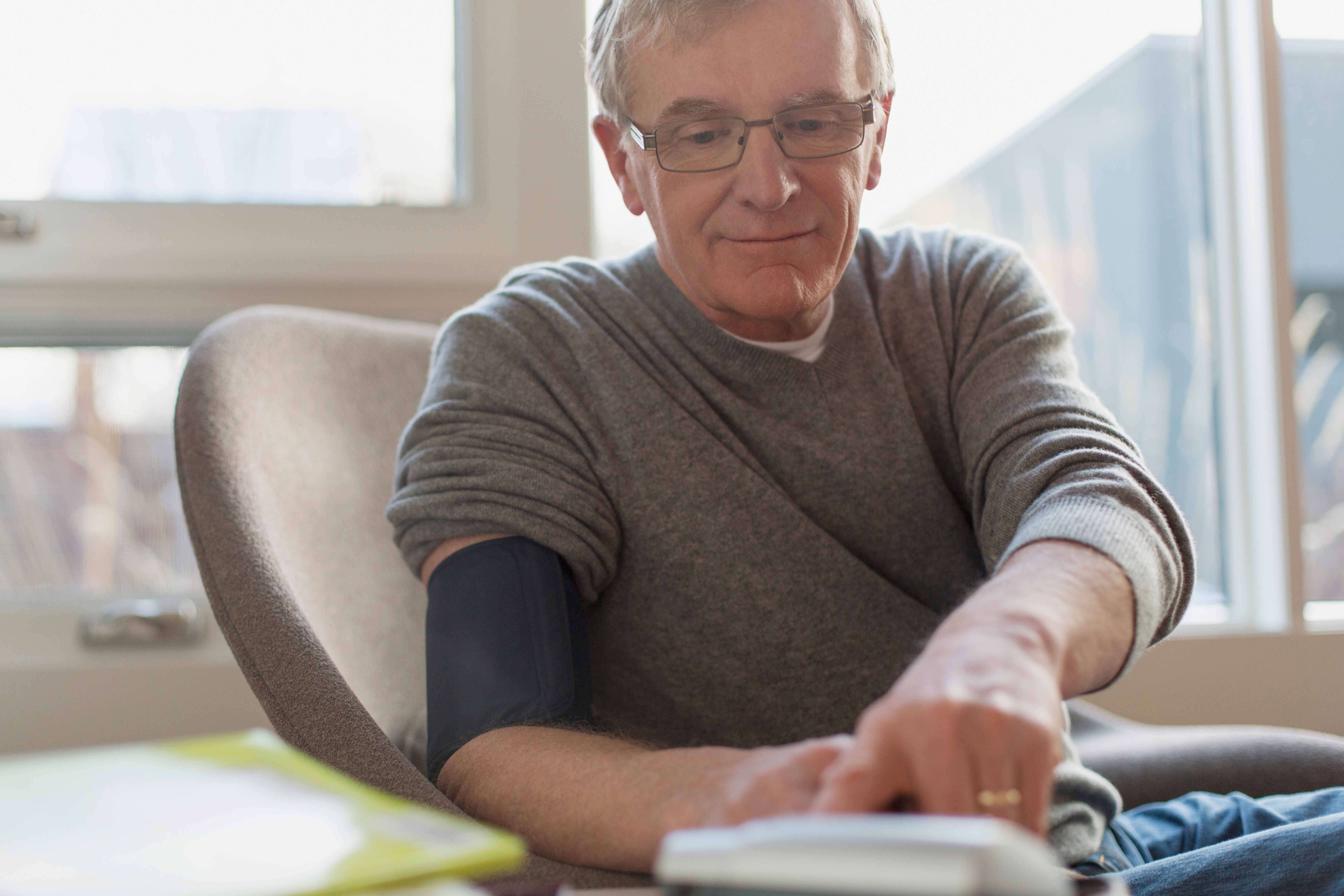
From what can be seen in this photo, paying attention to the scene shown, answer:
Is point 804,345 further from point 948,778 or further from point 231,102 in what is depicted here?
point 231,102

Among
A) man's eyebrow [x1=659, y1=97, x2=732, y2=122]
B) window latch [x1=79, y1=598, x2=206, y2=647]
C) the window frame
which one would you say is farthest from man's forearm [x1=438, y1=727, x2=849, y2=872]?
the window frame

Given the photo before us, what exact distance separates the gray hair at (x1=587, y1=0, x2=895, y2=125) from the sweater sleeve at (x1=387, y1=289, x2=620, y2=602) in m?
0.22

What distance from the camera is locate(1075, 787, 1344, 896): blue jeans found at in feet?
2.24

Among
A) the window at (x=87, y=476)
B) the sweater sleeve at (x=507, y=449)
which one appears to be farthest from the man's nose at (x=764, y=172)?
the window at (x=87, y=476)

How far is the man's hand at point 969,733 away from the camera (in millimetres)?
485

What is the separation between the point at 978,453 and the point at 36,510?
1369 millimetres

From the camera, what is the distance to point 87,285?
1500mm

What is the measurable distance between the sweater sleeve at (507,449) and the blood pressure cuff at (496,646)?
0.08ft

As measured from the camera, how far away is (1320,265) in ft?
5.99

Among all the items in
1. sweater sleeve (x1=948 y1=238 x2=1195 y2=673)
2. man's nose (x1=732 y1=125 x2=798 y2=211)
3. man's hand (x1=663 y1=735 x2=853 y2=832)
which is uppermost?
man's nose (x1=732 y1=125 x2=798 y2=211)

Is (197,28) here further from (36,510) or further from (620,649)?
(620,649)

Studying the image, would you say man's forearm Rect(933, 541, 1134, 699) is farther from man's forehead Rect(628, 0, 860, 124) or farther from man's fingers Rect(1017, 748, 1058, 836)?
man's forehead Rect(628, 0, 860, 124)

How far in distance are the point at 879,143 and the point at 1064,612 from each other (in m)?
0.61

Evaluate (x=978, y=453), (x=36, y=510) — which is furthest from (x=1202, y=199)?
(x=36, y=510)
